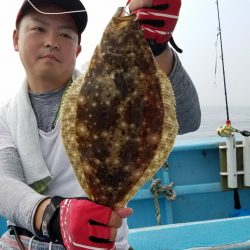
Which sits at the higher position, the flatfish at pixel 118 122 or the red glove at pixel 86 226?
the flatfish at pixel 118 122

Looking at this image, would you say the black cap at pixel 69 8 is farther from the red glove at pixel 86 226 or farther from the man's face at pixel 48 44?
the red glove at pixel 86 226

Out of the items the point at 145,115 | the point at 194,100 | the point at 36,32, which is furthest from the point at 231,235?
the point at 36,32

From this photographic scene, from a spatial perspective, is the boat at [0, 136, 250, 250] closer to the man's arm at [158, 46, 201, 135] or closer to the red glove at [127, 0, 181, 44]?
the man's arm at [158, 46, 201, 135]

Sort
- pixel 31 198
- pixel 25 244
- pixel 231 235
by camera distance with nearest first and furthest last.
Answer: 1. pixel 31 198
2. pixel 25 244
3. pixel 231 235

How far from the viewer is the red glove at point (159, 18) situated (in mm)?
1566

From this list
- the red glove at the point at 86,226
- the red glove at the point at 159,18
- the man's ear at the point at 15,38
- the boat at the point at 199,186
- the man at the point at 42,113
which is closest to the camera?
the red glove at the point at 86,226

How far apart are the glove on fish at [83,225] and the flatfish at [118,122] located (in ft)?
0.17

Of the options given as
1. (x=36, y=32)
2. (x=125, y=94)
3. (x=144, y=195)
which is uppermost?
(x=36, y=32)

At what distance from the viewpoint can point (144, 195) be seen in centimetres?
500

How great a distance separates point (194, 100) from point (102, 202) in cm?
89

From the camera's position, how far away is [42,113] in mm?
2201

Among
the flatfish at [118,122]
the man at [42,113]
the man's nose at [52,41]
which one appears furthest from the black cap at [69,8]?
the flatfish at [118,122]

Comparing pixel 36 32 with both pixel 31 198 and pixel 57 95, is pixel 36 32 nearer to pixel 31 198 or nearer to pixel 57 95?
pixel 57 95

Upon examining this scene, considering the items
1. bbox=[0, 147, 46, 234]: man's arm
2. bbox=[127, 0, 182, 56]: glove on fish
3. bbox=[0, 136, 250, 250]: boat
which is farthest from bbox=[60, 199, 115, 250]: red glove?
bbox=[0, 136, 250, 250]: boat
